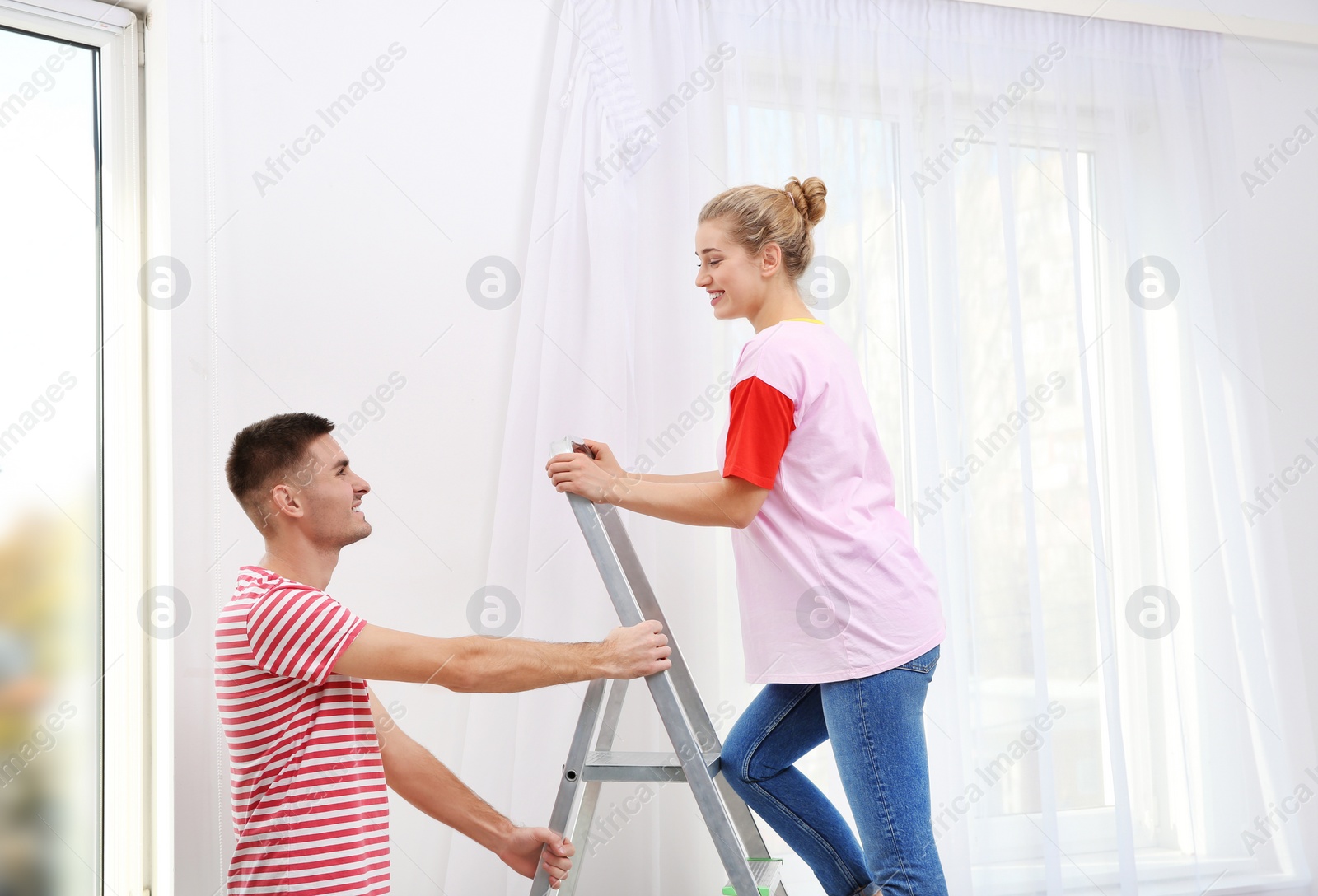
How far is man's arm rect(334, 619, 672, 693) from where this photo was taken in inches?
54.2

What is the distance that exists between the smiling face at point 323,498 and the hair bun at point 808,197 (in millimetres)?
903

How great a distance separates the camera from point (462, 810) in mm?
1641

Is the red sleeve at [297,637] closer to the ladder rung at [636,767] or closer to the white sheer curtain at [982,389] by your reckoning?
the ladder rung at [636,767]

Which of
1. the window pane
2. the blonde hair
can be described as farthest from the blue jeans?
the window pane

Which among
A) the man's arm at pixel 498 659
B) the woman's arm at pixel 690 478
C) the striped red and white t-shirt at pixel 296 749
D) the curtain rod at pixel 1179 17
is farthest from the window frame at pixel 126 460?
the curtain rod at pixel 1179 17

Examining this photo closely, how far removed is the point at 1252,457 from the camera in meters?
2.80

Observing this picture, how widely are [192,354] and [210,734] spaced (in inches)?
30.2

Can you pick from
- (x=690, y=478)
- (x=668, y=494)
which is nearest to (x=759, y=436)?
(x=668, y=494)

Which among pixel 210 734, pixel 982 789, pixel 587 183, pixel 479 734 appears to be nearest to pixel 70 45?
pixel 587 183

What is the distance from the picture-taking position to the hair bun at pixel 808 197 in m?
1.81

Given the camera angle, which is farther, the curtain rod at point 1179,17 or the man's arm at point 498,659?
the curtain rod at point 1179,17

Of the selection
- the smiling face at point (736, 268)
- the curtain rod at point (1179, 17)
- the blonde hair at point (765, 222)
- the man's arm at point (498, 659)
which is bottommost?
the man's arm at point (498, 659)

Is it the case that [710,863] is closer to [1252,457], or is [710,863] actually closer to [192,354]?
[192,354]

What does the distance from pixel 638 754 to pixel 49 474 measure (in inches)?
52.6
